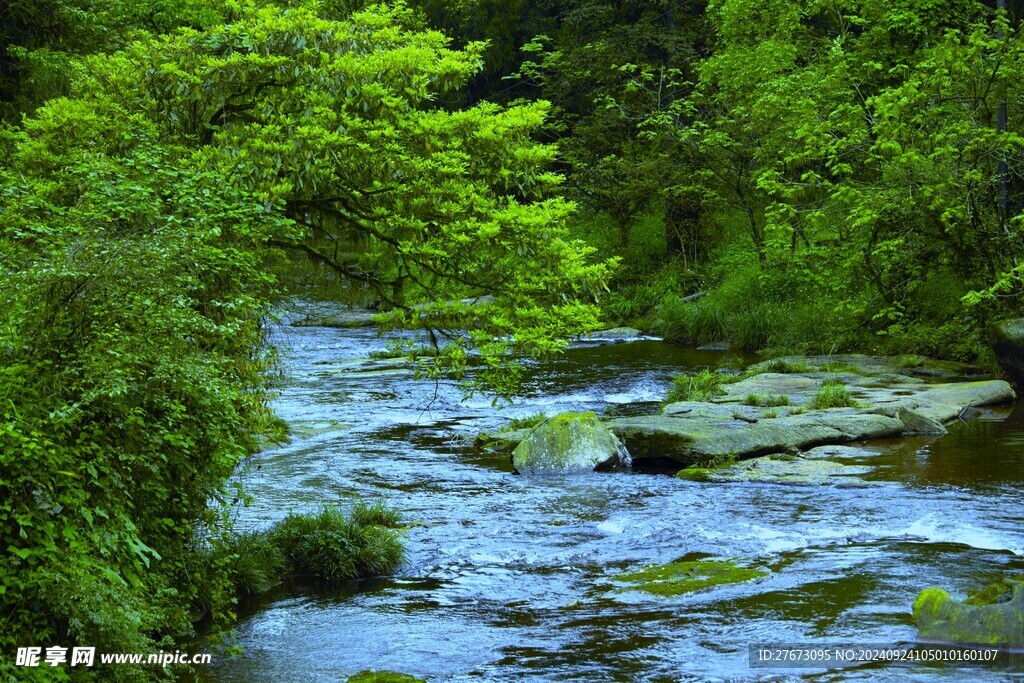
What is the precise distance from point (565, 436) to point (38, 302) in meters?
8.24

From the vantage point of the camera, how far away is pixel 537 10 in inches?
1480

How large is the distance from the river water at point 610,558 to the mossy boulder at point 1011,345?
1.30 metres

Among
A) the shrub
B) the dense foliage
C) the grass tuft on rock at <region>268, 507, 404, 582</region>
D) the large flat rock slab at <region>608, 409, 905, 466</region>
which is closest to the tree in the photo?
the dense foliage

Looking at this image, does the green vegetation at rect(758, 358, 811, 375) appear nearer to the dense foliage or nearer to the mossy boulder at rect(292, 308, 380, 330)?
the dense foliage

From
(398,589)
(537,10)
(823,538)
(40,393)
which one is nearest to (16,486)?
(40,393)

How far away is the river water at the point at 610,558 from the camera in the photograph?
274 inches

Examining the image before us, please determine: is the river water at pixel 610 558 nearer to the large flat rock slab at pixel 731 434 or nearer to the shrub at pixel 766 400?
the large flat rock slab at pixel 731 434

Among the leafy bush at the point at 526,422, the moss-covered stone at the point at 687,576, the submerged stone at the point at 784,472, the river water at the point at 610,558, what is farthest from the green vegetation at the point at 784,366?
the moss-covered stone at the point at 687,576

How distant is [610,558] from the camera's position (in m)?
9.10

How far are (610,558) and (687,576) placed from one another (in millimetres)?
855

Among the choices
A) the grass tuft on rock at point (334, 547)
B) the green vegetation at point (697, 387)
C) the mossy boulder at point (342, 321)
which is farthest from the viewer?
the mossy boulder at point (342, 321)

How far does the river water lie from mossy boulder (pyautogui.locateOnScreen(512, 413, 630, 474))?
0.92ft

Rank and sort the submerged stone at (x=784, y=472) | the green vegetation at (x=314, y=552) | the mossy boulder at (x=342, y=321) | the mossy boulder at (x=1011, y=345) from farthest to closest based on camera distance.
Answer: the mossy boulder at (x=342, y=321)
the mossy boulder at (x=1011, y=345)
the submerged stone at (x=784, y=472)
the green vegetation at (x=314, y=552)

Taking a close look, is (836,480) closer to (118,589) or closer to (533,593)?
(533,593)
